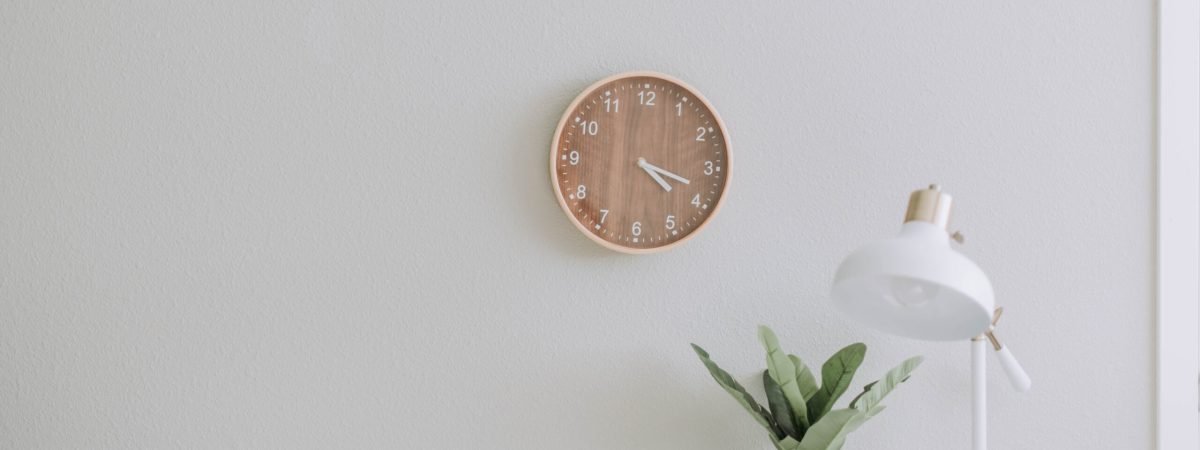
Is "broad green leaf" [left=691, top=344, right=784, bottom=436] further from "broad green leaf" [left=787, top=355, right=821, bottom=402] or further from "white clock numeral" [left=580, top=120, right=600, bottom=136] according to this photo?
"white clock numeral" [left=580, top=120, right=600, bottom=136]

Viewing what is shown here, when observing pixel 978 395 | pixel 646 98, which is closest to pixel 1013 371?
pixel 978 395

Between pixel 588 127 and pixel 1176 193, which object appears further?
pixel 1176 193

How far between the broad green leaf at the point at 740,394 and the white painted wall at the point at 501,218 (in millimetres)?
89

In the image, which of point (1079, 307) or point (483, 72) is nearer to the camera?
point (483, 72)

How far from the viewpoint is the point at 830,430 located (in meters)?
1.22

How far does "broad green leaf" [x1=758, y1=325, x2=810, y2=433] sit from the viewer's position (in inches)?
50.1

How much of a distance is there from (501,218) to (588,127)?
19 centimetres

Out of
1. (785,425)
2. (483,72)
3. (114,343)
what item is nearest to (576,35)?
(483,72)

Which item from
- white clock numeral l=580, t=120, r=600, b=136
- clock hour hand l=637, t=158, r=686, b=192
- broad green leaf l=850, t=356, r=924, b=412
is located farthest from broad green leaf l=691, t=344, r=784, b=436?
white clock numeral l=580, t=120, r=600, b=136

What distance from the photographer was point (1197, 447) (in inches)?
59.2

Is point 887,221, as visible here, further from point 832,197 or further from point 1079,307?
point 1079,307

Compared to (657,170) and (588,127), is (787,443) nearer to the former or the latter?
(657,170)

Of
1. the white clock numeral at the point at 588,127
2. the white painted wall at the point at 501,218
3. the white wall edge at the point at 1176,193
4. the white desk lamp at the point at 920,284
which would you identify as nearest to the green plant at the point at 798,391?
the white painted wall at the point at 501,218

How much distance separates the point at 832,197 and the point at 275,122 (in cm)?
88
